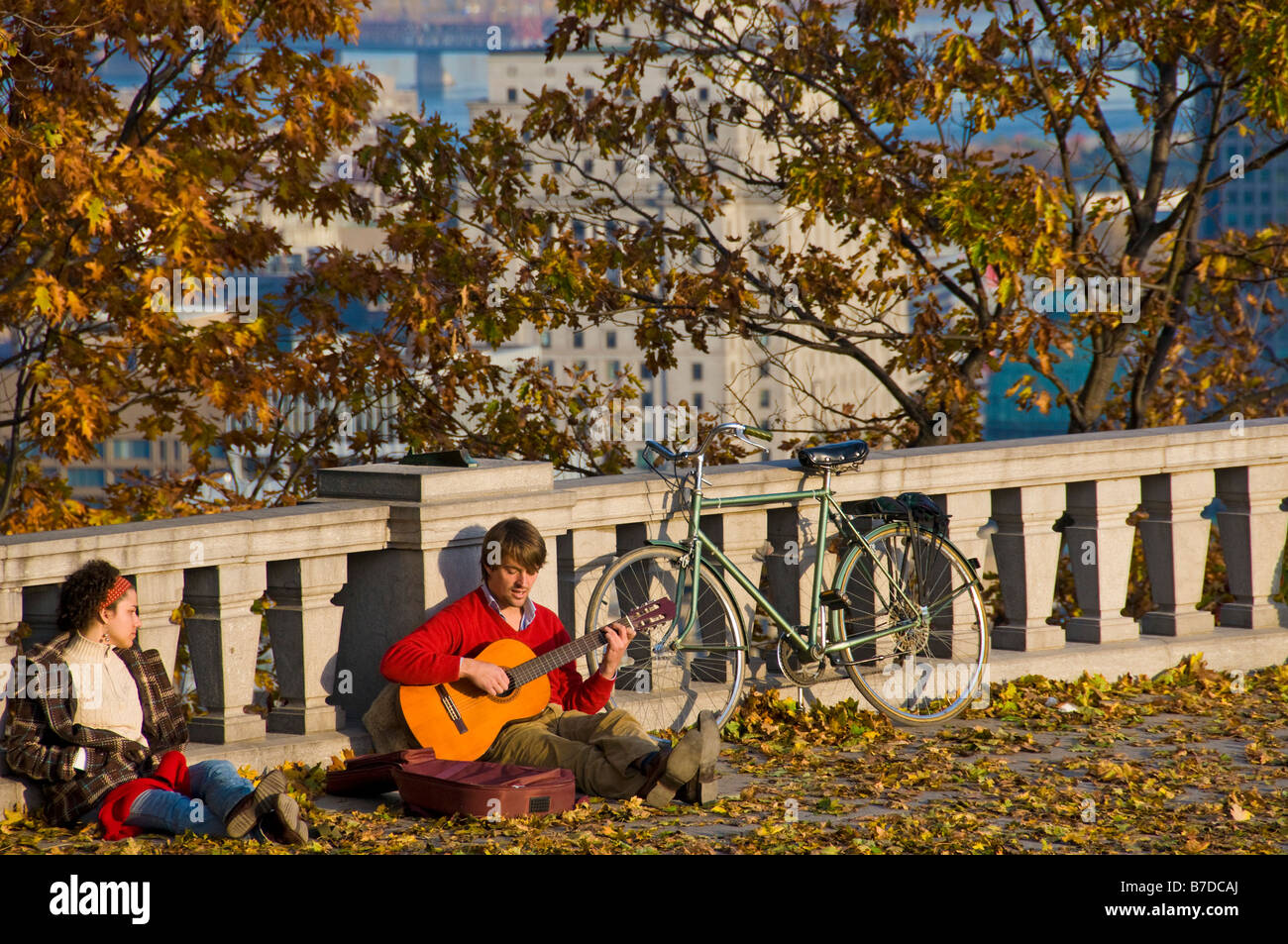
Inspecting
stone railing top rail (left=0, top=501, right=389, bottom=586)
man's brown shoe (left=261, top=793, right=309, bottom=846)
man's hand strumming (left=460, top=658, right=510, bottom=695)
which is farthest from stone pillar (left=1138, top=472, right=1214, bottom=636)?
man's brown shoe (left=261, top=793, right=309, bottom=846)

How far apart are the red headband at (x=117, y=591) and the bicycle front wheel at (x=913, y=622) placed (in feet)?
9.66

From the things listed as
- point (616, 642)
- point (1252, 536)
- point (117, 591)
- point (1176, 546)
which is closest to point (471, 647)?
point (616, 642)

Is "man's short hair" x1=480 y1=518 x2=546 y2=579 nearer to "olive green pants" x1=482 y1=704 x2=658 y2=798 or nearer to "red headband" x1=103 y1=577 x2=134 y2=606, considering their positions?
"olive green pants" x1=482 y1=704 x2=658 y2=798

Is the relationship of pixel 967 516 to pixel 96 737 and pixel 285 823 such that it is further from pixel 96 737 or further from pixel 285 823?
pixel 96 737

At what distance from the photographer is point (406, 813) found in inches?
217

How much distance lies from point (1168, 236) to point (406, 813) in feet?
27.5

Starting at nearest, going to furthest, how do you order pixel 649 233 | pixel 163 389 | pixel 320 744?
pixel 320 744, pixel 163 389, pixel 649 233

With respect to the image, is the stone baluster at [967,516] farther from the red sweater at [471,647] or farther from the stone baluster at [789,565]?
the red sweater at [471,647]

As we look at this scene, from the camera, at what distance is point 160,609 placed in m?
5.65

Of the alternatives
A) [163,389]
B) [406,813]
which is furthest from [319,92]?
[406,813]

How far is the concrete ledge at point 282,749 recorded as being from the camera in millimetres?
5781

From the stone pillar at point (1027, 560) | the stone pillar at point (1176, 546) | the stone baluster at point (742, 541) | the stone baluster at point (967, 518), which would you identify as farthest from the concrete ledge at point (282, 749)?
the stone pillar at point (1176, 546)

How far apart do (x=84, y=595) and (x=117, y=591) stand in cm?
10

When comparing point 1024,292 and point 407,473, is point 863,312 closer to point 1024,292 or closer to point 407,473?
point 1024,292
